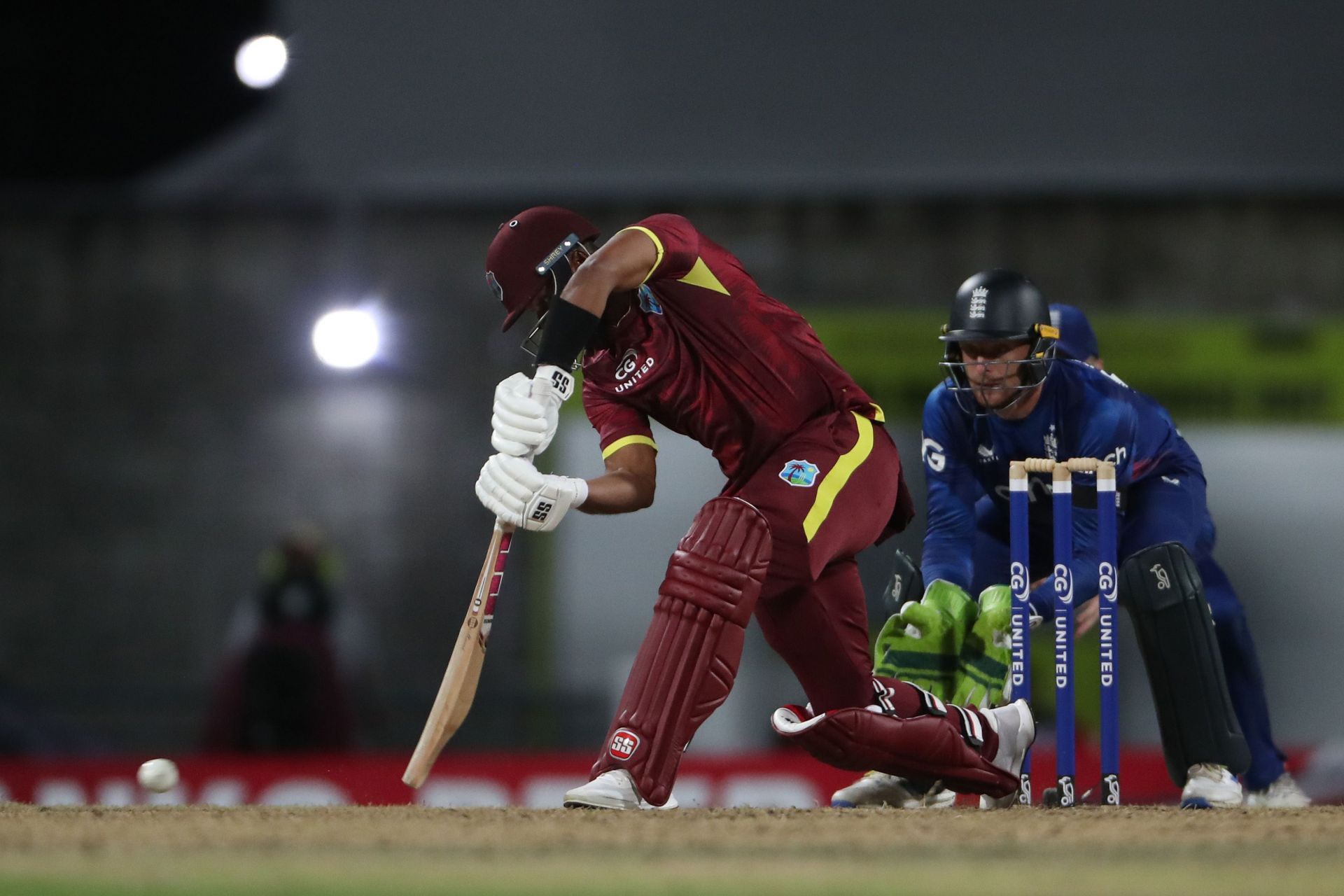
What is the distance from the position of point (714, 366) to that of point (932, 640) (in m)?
1.03

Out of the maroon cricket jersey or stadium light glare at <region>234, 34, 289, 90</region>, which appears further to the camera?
stadium light glare at <region>234, 34, 289, 90</region>

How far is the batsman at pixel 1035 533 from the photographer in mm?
4570

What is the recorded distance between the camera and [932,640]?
4.82 m

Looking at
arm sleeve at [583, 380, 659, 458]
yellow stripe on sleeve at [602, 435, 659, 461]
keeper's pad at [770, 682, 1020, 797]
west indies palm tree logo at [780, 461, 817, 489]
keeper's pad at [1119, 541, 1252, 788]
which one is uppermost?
arm sleeve at [583, 380, 659, 458]

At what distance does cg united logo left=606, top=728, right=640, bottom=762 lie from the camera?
13.0 feet

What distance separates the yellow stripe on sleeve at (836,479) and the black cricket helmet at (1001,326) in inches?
16.0

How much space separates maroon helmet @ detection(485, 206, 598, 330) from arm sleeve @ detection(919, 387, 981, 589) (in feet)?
3.96

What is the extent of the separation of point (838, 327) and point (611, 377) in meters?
6.15

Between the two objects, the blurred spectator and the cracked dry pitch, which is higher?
the blurred spectator

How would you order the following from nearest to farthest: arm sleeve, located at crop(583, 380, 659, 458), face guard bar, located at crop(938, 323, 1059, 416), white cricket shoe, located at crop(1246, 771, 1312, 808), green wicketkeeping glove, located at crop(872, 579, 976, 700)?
arm sleeve, located at crop(583, 380, 659, 458)
face guard bar, located at crop(938, 323, 1059, 416)
green wicketkeeping glove, located at crop(872, 579, 976, 700)
white cricket shoe, located at crop(1246, 771, 1312, 808)

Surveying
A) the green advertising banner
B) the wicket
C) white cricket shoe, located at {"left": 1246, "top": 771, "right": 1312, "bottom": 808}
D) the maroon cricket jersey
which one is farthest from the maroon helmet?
the green advertising banner

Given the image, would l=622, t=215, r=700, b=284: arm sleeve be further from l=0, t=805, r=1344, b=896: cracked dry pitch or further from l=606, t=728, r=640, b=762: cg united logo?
l=0, t=805, r=1344, b=896: cracked dry pitch

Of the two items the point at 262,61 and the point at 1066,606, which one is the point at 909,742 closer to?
the point at 1066,606

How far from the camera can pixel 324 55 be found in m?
10.7
